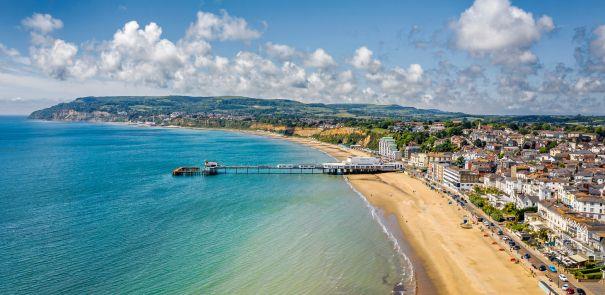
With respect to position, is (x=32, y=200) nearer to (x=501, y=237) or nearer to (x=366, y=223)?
(x=366, y=223)

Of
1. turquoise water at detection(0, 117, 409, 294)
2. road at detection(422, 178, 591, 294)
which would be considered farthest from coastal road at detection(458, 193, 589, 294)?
turquoise water at detection(0, 117, 409, 294)

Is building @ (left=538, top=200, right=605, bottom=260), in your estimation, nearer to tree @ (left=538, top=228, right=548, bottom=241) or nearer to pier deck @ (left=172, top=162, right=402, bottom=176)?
tree @ (left=538, top=228, right=548, bottom=241)

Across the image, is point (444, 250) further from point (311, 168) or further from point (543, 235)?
point (311, 168)

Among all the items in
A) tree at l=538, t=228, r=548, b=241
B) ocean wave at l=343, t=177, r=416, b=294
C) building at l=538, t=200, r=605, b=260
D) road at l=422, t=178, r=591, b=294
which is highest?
building at l=538, t=200, r=605, b=260

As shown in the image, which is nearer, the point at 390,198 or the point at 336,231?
the point at 336,231

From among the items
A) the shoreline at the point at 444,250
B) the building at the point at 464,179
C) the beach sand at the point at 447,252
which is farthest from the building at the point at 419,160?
the beach sand at the point at 447,252

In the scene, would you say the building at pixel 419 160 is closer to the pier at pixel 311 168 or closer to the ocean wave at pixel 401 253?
the pier at pixel 311 168

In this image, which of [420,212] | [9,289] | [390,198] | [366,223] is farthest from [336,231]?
[9,289]
